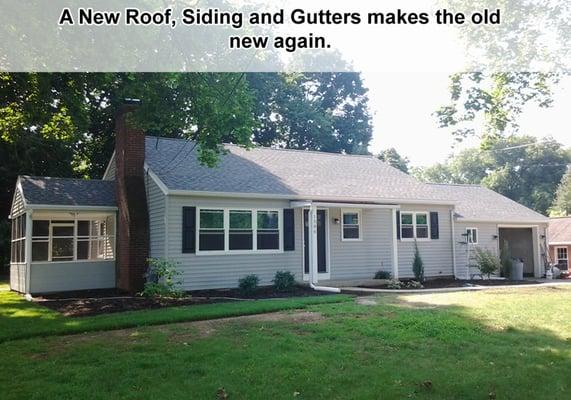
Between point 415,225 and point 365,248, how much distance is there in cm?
266

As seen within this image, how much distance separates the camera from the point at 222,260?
15914 millimetres

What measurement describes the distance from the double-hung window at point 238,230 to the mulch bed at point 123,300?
4.51 feet

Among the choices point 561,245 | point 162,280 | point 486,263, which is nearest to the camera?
point 162,280

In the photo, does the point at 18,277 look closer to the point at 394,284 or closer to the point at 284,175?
the point at 284,175

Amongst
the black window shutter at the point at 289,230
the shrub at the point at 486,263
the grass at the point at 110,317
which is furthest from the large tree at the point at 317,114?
the grass at the point at 110,317

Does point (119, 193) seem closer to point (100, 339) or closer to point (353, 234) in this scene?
point (353, 234)

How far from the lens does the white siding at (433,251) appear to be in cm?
1955

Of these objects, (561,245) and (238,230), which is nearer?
(238,230)

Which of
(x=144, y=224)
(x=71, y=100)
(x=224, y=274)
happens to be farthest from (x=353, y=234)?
(x=71, y=100)

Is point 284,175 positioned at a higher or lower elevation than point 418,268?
higher

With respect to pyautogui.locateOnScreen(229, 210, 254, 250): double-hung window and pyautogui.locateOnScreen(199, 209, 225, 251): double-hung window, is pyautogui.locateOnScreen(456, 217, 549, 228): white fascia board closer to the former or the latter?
pyautogui.locateOnScreen(229, 210, 254, 250): double-hung window

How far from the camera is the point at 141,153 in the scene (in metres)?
17.3

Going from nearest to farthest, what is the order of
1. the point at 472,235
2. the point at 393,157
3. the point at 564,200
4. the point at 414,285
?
the point at 414,285 → the point at 472,235 → the point at 393,157 → the point at 564,200

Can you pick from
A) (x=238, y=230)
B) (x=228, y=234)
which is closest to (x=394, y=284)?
(x=238, y=230)
